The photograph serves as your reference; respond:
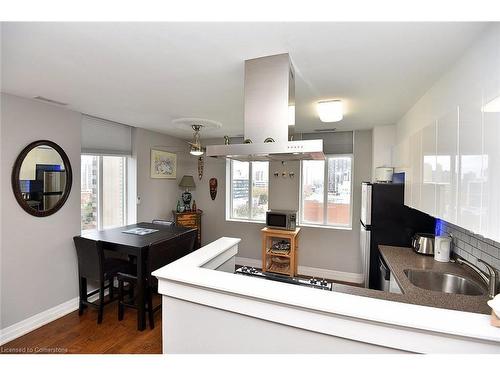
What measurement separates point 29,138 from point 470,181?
11.4 ft

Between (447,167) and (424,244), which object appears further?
(424,244)

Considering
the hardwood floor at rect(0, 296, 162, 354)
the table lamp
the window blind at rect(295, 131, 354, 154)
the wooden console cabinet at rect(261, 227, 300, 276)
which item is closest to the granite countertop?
the wooden console cabinet at rect(261, 227, 300, 276)

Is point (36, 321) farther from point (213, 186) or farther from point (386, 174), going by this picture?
point (386, 174)

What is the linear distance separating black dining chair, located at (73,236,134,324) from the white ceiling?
4.85 feet

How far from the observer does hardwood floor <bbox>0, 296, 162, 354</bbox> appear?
225 cm

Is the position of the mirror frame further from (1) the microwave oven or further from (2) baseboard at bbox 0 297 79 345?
(1) the microwave oven

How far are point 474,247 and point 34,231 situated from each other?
3.88 m

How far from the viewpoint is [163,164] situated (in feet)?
14.0

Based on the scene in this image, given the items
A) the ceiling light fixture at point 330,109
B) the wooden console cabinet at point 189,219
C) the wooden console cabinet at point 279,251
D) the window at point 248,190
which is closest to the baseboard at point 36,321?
the wooden console cabinet at point 189,219

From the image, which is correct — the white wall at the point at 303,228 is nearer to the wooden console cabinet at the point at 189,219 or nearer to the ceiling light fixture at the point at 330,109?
the wooden console cabinet at the point at 189,219

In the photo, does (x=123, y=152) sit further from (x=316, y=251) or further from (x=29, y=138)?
(x=316, y=251)

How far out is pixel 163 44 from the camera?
138 centimetres

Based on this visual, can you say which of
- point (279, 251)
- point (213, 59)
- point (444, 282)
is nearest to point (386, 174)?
point (444, 282)
